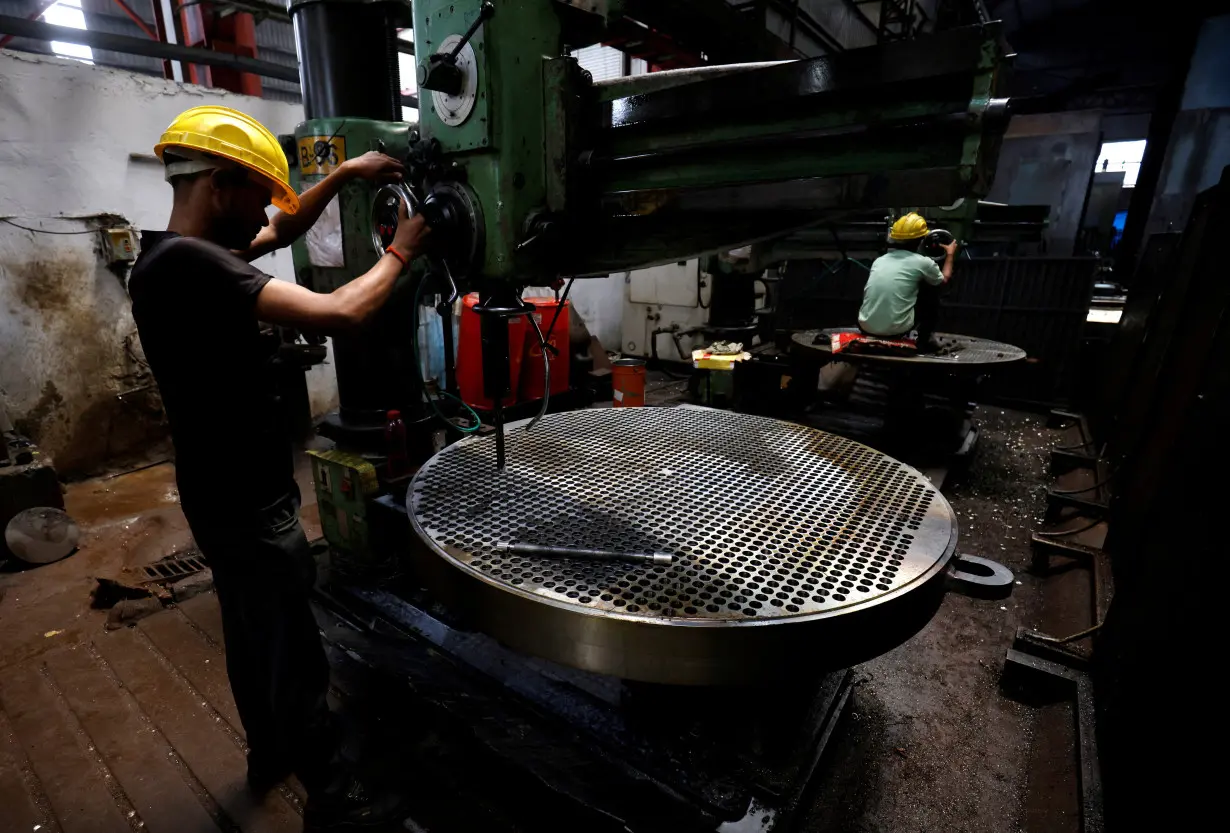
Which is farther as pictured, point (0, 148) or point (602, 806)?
point (0, 148)

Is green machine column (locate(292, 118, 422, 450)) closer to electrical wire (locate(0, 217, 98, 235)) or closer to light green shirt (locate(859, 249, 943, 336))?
electrical wire (locate(0, 217, 98, 235))

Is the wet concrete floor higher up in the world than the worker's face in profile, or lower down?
lower down

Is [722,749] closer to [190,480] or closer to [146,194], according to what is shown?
[190,480]

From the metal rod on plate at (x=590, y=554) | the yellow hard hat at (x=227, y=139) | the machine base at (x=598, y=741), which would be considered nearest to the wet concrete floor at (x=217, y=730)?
the machine base at (x=598, y=741)

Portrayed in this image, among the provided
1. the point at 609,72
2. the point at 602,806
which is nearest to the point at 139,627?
the point at 602,806

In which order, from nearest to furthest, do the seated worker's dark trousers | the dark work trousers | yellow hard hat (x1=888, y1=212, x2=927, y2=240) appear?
the seated worker's dark trousers < yellow hard hat (x1=888, y1=212, x2=927, y2=240) < the dark work trousers

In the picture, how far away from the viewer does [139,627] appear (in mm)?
2225

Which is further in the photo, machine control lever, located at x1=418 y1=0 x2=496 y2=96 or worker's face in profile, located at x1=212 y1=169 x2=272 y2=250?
worker's face in profile, located at x1=212 y1=169 x2=272 y2=250

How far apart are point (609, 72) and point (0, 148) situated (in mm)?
5239

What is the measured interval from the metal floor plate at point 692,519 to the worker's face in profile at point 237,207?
67cm

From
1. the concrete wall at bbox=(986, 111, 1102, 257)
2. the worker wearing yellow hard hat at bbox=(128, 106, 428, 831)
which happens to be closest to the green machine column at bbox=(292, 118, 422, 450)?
the worker wearing yellow hard hat at bbox=(128, 106, 428, 831)

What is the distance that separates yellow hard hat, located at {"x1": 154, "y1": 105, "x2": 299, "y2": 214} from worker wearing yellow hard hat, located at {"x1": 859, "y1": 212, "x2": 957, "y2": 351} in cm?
344

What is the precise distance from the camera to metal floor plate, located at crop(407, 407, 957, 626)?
0.94m

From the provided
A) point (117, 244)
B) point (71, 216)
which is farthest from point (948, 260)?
point (71, 216)
